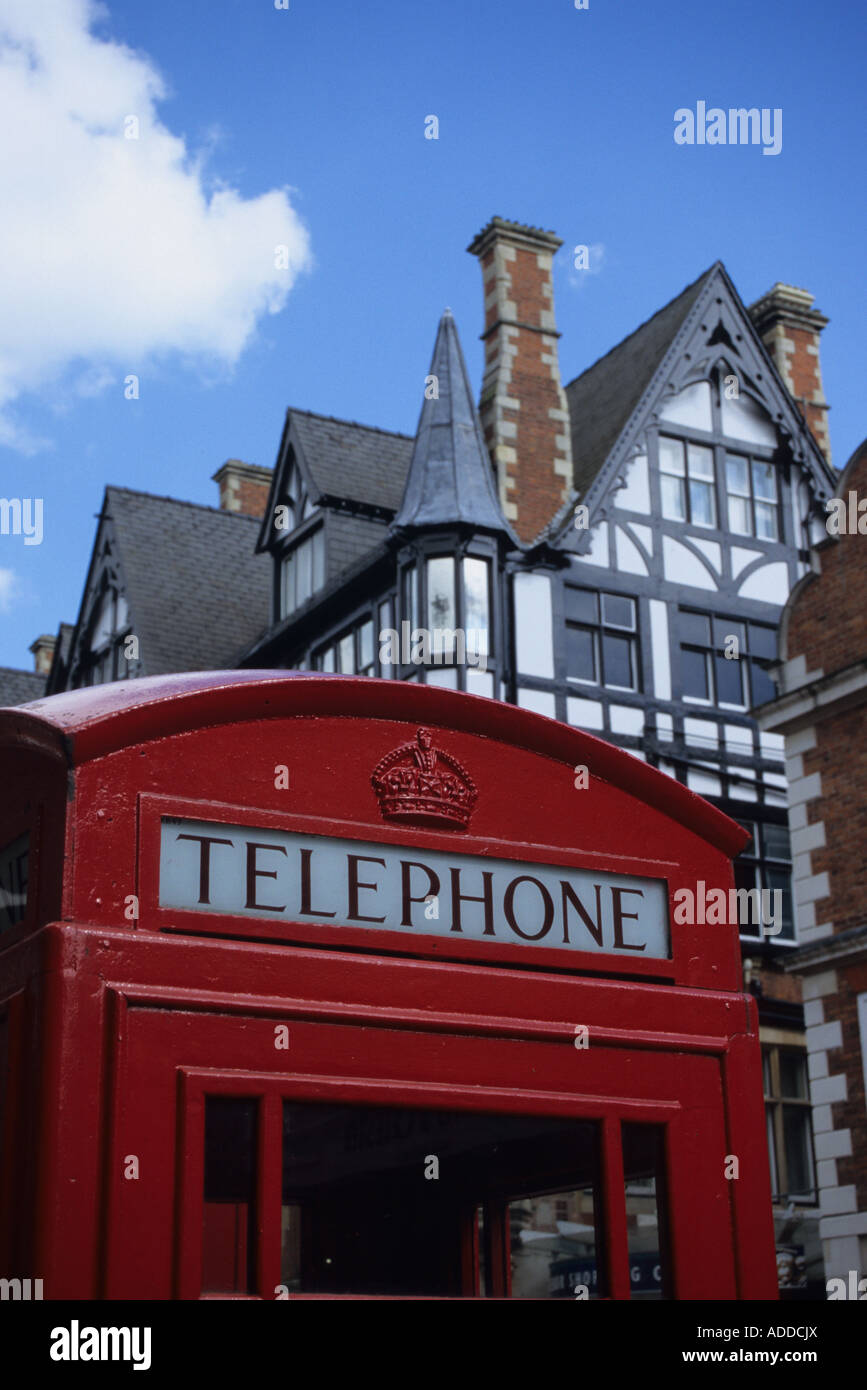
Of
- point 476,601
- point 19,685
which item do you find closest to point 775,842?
point 476,601

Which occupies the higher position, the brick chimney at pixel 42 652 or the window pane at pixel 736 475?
the brick chimney at pixel 42 652

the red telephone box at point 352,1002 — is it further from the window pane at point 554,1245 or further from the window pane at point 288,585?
the window pane at point 288,585

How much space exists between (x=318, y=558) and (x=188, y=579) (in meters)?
4.56

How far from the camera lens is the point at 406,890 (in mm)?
3756

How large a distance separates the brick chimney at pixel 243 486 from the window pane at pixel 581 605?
1256cm

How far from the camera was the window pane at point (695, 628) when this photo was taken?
24344 millimetres

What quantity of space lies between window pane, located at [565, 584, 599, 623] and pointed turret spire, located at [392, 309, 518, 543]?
1.26 m

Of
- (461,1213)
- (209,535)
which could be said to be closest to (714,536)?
(209,535)

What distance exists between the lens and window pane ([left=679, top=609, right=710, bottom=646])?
24344 millimetres

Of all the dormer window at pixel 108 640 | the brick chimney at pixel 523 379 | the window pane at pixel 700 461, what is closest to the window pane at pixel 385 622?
the brick chimney at pixel 523 379

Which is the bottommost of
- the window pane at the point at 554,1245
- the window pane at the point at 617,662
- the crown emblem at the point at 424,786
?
the window pane at the point at 554,1245

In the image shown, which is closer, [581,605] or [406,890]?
[406,890]

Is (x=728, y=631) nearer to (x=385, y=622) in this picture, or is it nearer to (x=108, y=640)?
(x=385, y=622)
